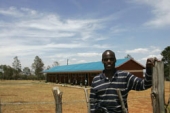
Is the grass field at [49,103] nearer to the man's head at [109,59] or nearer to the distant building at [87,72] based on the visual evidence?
Result: the man's head at [109,59]

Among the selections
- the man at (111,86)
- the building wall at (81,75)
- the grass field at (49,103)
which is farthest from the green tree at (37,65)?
the man at (111,86)

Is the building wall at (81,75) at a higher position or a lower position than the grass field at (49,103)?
higher

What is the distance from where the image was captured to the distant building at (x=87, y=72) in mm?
31062

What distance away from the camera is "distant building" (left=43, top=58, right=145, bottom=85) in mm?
31062

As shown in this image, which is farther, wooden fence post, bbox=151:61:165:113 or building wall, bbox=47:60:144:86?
building wall, bbox=47:60:144:86

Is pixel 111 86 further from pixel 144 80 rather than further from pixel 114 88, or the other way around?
pixel 144 80

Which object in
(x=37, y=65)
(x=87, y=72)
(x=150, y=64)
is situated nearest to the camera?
(x=150, y=64)

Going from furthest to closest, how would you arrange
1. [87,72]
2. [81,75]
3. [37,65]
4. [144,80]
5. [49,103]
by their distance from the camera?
[37,65] → [81,75] → [87,72] → [49,103] → [144,80]

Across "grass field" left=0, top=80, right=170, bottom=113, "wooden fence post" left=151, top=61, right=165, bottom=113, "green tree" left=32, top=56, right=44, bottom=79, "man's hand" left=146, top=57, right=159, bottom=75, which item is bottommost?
"grass field" left=0, top=80, right=170, bottom=113

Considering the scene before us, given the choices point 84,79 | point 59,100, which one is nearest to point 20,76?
point 84,79

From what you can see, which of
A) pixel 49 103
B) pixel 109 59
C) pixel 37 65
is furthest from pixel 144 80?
pixel 37 65

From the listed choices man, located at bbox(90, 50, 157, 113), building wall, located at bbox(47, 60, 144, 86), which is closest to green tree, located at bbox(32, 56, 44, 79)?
building wall, located at bbox(47, 60, 144, 86)

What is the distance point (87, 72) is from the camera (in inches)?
1363

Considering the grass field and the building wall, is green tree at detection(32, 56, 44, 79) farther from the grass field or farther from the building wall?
the grass field
